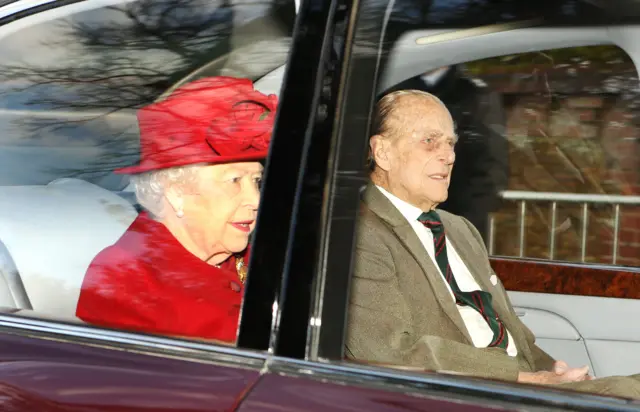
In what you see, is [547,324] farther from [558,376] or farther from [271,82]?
[271,82]

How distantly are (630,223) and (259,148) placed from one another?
281cm

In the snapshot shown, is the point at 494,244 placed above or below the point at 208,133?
below

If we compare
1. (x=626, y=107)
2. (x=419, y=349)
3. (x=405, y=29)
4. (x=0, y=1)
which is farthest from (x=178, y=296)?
(x=626, y=107)

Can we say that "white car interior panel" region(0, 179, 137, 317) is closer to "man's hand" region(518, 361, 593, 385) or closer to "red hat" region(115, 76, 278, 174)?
"red hat" region(115, 76, 278, 174)

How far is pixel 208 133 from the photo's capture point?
72.8 inches

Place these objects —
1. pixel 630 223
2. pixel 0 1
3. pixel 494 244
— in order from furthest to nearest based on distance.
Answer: pixel 630 223
pixel 494 244
pixel 0 1

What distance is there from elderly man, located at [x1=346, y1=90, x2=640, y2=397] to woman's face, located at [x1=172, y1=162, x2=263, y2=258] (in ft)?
0.70

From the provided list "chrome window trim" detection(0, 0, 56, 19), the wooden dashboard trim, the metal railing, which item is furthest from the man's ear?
the metal railing

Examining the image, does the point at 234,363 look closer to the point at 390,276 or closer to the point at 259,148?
the point at 259,148

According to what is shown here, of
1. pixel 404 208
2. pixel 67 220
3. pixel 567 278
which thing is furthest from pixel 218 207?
pixel 567 278

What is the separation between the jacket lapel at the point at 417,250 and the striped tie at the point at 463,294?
80 mm

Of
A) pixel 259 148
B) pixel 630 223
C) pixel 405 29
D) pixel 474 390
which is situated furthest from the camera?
pixel 630 223

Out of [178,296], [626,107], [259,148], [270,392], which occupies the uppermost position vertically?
[626,107]

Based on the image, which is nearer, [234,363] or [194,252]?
[234,363]
